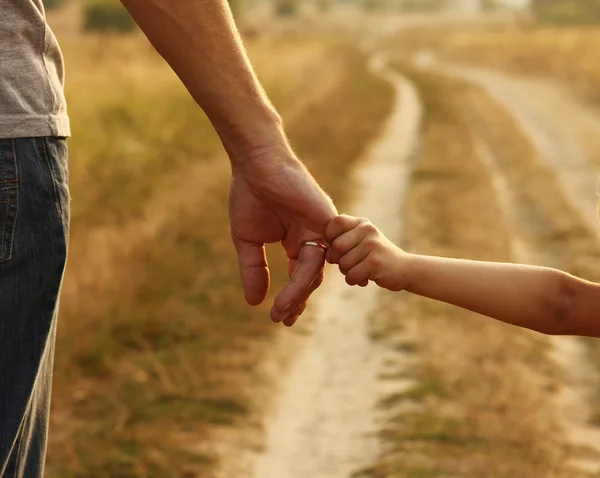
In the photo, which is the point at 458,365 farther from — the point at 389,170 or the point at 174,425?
the point at 389,170

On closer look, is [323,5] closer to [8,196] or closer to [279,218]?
[279,218]

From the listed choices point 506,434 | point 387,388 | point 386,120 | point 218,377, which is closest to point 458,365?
point 387,388

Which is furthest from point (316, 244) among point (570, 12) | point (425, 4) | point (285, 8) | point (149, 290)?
point (425, 4)

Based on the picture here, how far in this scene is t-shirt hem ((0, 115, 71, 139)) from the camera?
1379mm

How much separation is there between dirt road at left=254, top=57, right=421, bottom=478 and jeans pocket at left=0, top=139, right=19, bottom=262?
6.90 ft

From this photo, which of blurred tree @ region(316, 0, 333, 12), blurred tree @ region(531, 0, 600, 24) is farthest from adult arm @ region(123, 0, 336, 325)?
blurred tree @ region(316, 0, 333, 12)

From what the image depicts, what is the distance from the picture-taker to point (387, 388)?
4.06 meters

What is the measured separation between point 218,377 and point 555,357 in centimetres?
160

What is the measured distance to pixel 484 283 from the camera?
196cm

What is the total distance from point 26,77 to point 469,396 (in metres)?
2.86

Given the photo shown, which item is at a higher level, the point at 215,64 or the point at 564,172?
the point at 564,172

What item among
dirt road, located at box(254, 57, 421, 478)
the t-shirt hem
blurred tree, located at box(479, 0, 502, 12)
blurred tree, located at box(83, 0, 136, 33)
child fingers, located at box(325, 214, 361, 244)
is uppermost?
blurred tree, located at box(479, 0, 502, 12)

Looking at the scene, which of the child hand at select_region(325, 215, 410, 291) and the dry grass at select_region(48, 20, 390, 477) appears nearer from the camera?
the child hand at select_region(325, 215, 410, 291)

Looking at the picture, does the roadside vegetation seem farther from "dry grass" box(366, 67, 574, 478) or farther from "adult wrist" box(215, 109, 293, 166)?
"adult wrist" box(215, 109, 293, 166)
